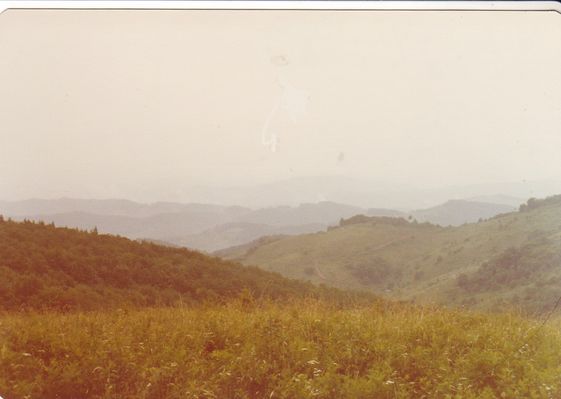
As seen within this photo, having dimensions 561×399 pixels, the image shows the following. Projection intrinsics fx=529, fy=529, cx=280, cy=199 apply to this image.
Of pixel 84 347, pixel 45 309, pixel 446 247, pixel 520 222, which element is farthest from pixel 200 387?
pixel 520 222

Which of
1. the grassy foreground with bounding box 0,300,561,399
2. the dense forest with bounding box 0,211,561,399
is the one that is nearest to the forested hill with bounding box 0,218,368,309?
the dense forest with bounding box 0,211,561,399

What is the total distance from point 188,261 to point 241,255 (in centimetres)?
53

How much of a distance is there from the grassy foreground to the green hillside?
0.31 meters

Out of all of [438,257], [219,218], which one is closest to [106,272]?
[219,218]

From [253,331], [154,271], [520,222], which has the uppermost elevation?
[520,222]

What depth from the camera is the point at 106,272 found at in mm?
5250

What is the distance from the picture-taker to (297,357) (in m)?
4.39

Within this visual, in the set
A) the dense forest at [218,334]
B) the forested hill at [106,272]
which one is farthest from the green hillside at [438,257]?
the forested hill at [106,272]

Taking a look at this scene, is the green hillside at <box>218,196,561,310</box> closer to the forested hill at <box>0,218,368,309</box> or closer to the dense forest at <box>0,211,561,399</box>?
the dense forest at <box>0,211,561,399</box>

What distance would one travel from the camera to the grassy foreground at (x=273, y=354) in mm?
4223

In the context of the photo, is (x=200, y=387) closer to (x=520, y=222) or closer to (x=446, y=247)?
(x=446, y=247)

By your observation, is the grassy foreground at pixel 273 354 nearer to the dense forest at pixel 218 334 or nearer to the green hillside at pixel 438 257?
the dense forest at pixel 218 334

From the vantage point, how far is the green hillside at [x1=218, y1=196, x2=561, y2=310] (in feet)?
16.4

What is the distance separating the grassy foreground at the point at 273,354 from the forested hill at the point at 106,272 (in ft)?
0.59
